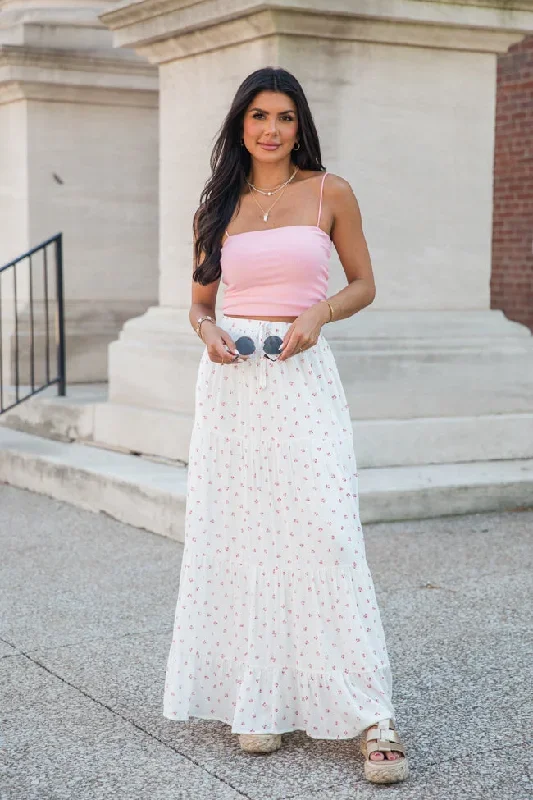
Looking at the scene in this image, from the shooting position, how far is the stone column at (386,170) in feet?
22.7

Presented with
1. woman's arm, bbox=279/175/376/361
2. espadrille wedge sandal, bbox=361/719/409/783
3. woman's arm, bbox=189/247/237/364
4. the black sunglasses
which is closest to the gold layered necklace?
woman's arm, bbox=279/175/376/361

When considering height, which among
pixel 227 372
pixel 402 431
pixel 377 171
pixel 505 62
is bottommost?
pixel 402 431

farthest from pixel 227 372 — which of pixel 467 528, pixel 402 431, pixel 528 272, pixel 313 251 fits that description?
pixel 528 272

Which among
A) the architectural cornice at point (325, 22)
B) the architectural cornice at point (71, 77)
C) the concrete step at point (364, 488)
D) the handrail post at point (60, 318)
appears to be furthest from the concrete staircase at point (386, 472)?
the architectural cornice at point (71, 77)

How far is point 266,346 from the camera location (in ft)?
11.0

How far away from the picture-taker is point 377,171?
7.09 metres

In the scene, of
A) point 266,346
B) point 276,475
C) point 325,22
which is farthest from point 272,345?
point 325,22

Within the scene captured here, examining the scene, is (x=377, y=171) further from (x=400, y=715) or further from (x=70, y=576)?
(x=400, y=715)

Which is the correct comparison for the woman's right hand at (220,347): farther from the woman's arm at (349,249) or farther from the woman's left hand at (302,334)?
the woman's arm at (349,249)

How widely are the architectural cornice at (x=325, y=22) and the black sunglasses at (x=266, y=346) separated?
3.67 meters

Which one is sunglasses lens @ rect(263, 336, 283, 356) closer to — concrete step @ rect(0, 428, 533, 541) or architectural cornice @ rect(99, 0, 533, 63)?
concrete step @ rect(0, 428, 533, 541)

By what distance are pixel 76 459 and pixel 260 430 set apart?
13.8ft

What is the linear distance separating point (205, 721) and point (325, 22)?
169 inches

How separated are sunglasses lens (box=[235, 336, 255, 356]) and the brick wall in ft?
30.0
